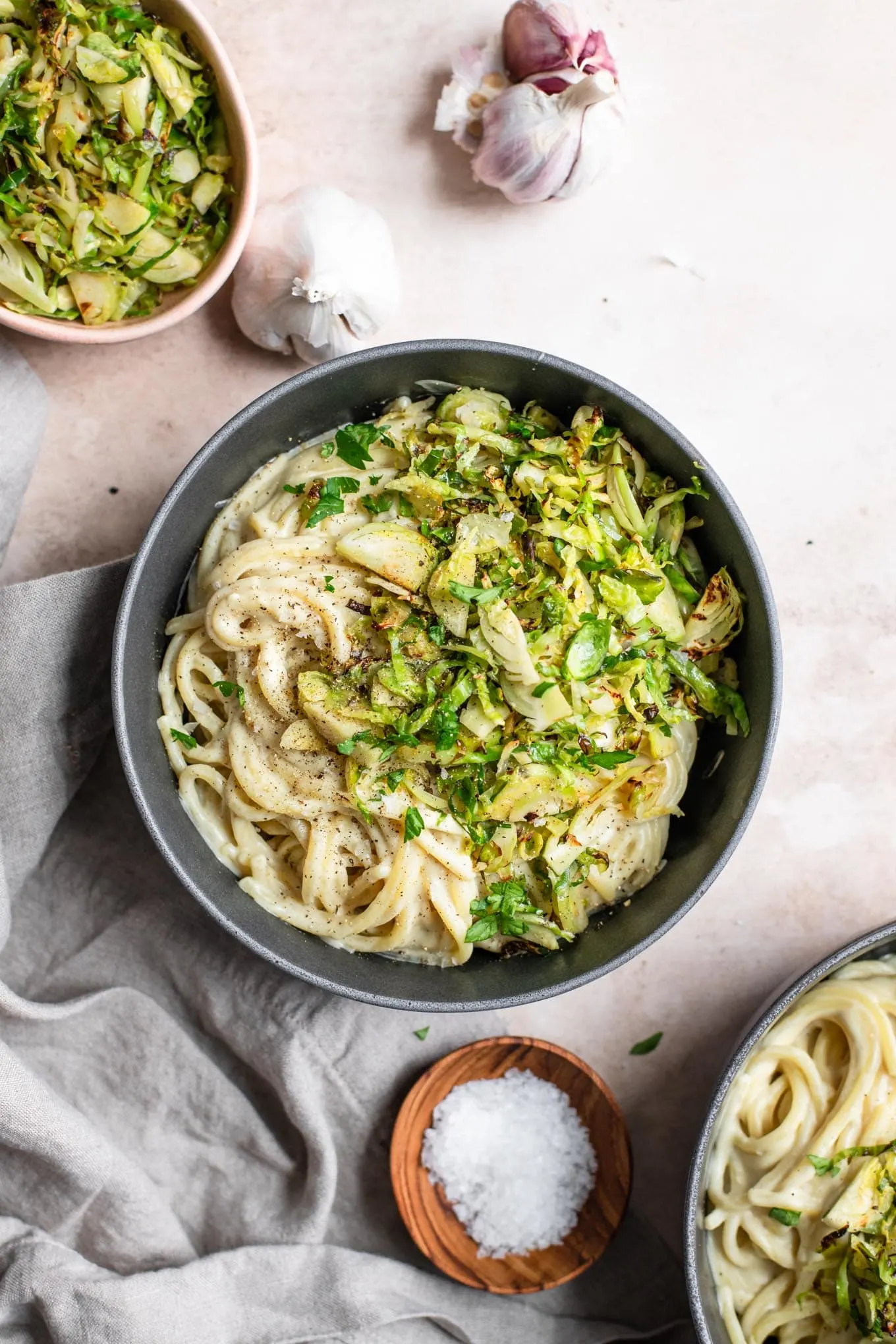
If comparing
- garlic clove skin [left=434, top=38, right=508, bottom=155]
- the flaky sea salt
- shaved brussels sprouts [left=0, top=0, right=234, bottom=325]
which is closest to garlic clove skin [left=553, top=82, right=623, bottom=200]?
garlic clove skin [left=434, top=38, right=508, bottom=155]

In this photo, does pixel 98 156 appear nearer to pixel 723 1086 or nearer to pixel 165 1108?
pixel 165 1108

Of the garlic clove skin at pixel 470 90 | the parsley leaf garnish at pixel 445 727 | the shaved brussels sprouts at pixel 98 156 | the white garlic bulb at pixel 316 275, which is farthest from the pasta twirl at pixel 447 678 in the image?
the garlic clove skin at pixel 470 90

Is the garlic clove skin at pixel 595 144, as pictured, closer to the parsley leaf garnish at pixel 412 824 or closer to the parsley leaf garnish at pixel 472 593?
the parsley leaf garnish at pixel 472 593

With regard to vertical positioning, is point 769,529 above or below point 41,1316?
above

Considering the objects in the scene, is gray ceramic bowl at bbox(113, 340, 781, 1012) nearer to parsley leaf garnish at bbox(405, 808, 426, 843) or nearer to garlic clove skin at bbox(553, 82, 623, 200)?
parsley leaf garnish at bbox(405, 808, 426, 843)

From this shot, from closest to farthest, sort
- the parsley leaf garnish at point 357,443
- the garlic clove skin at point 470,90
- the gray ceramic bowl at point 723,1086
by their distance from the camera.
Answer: the gray ceramic bowl at point 723,1086, the parsley leaf garnish at point 357,443, the garlic clove skin at point 470,90

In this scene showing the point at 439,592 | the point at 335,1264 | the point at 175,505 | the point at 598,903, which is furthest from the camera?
the point at 335,1264

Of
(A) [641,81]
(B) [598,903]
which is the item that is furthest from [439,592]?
(A) [641,81]

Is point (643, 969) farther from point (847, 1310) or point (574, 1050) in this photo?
point (847, 1310)
